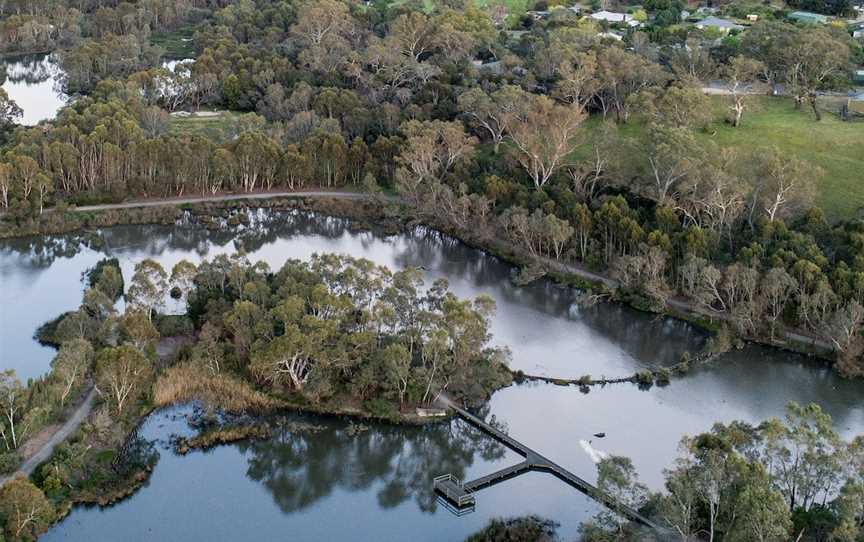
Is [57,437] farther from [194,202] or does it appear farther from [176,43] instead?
[176,43]

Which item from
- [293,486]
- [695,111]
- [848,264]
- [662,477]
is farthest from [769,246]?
[293,486]

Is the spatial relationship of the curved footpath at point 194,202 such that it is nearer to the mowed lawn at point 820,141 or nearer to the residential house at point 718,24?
the mowed lawn at point 820,141

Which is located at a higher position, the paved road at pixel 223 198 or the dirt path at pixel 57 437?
the dirt path at pixel 57 437

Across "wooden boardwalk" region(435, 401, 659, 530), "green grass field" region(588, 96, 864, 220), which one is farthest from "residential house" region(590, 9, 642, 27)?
"wooden boardwalk" region(435, 401, 659, 530)

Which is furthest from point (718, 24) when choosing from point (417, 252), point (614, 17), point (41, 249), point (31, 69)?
point (31, 69)

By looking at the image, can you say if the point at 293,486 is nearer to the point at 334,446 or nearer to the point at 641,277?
the point at 334,446

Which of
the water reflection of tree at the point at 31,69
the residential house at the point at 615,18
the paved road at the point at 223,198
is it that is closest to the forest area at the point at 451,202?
the paved road at the point at 223,198

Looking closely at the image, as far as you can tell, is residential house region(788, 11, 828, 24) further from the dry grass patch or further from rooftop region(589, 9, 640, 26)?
the dry grass patch
